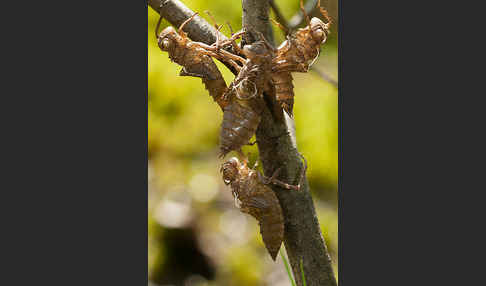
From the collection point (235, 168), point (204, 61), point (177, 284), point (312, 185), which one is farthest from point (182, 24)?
point (177, 284)

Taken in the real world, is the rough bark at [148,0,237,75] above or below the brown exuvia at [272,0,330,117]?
above

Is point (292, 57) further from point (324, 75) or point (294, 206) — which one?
point (324, 75)

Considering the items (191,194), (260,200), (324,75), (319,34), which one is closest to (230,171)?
(260,200)

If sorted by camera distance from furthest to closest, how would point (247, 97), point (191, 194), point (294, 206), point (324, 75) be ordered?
point (191, 194)
point (324, 75)
point (294, 206)
point (247, 97)

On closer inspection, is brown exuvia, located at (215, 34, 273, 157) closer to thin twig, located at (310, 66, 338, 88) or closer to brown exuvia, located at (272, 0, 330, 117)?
brown exuvia, located at (272, 0, 330, 117)

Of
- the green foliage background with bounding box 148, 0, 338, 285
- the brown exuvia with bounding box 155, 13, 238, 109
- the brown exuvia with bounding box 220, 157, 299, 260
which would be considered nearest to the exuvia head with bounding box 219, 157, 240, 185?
the brown exuvia with bounding box 220, 157, 299, 260

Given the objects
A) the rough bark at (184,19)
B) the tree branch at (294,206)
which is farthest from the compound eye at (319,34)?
the rough bark at (184,19)
